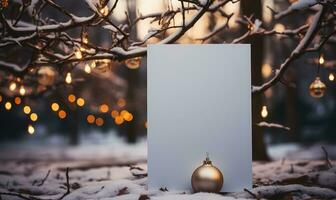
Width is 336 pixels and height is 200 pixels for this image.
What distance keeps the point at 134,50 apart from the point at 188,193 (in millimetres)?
2667

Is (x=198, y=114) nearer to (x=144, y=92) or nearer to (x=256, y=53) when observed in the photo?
(x=256, y=53)

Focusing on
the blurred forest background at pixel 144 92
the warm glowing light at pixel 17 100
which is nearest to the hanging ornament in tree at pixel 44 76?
the warm glowing light at pixel 17 100

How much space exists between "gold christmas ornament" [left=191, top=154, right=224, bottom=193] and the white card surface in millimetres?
265

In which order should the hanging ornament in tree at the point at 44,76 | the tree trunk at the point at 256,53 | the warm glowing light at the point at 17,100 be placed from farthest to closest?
the warm glowing light at the point at 17,100 < the tree trunk at the point at 256,53 < the hanging ornament in tree at the point at 44,76

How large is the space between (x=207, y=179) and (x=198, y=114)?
36.7 inches

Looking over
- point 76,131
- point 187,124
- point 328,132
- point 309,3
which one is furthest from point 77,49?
point 328,132

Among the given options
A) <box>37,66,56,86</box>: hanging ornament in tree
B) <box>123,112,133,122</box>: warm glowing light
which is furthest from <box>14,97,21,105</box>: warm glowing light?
<box>123,112,133,122</box>: warm glowing light

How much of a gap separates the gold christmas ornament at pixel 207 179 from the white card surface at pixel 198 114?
265 mm

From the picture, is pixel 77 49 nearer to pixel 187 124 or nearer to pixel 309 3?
pixel 187 124

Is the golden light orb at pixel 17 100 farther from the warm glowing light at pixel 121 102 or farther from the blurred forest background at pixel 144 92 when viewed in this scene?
the warm glowing light at pixel 121 102

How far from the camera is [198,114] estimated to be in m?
6.25

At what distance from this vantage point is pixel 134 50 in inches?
296

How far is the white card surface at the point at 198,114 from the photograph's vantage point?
624cm

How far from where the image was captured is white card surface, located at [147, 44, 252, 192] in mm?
6242
